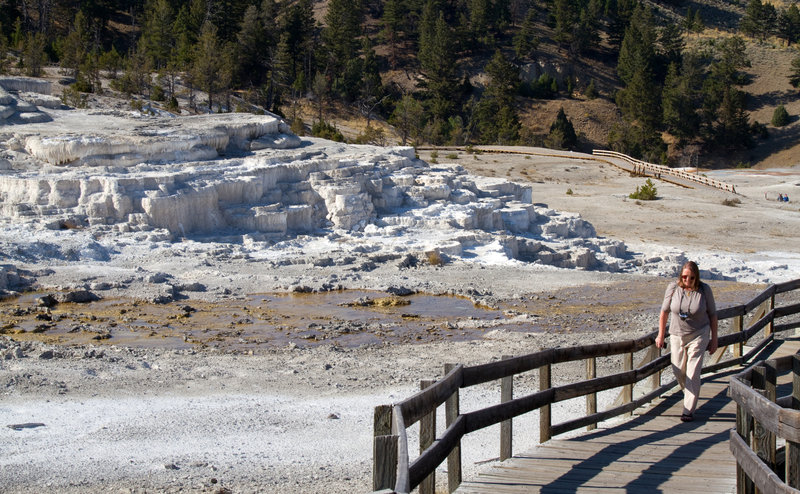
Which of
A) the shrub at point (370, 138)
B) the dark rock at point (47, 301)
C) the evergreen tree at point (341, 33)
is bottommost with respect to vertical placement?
the dark rock at point (47, 301)

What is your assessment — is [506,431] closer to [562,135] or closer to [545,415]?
[545,415]

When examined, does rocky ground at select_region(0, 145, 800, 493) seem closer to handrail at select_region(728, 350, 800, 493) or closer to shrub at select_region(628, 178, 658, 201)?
handrail at select_region(728, 350, 800, 493)

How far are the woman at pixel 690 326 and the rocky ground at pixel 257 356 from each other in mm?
1572

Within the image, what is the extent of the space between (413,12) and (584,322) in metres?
55.5

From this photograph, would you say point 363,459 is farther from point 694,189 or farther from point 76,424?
point 694,189

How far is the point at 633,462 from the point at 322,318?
30.7 ft

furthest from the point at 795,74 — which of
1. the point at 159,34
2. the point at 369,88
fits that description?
the point at 159,34

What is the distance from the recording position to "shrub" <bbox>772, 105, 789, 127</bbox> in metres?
57.6

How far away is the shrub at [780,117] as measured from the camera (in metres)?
57.6

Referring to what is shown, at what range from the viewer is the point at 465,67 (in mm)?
63656

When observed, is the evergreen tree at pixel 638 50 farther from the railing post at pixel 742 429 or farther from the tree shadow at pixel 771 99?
the railing post at pixel 742 429

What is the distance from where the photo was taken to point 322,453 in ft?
22.1

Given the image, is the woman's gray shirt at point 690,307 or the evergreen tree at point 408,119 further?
the evergreen tree at point 408,119

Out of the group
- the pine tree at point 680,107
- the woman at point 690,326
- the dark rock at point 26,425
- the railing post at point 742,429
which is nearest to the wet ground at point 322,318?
the dark rock at point 26,425
